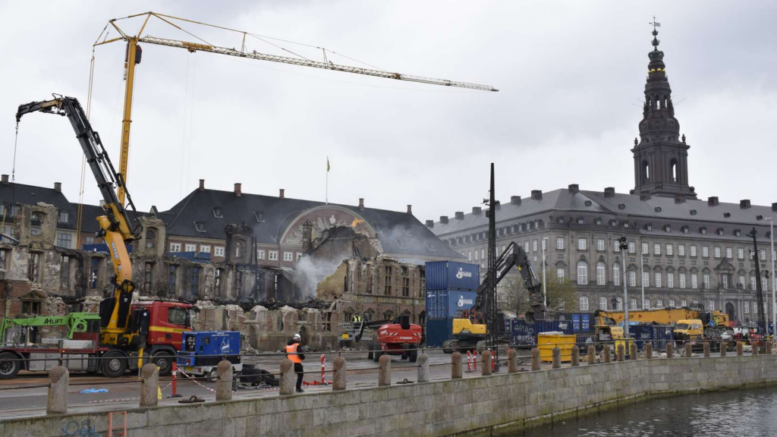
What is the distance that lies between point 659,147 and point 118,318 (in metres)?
132

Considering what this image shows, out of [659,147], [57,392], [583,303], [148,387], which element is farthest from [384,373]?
[659,147]

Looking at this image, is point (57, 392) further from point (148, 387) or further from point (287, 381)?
point (287, 381)

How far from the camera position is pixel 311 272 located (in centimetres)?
8412

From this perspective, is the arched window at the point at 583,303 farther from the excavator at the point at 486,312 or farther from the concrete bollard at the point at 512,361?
the concrete bollard at the point at 512,361

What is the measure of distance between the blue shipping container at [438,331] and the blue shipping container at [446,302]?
53 cm

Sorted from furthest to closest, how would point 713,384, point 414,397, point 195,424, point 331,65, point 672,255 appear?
1. point 672,255
2. point 331,65
3. point 713,384
4. point 414,397
5. point 195,424

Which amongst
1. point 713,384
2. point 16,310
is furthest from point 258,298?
point 713,384

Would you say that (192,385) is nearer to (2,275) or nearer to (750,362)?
(2,275)

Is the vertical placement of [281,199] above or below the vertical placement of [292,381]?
above

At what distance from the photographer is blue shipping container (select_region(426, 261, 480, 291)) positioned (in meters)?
61.1

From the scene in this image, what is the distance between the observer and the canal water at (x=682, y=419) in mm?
27031

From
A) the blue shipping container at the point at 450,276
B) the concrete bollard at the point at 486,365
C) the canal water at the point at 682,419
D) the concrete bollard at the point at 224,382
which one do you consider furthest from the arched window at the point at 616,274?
the concrete bollard at the point at 224,382

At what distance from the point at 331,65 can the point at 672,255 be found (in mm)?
74446

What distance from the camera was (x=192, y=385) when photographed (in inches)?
987
